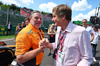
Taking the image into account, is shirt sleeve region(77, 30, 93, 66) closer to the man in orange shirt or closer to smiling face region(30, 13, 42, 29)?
the man in orange shirt

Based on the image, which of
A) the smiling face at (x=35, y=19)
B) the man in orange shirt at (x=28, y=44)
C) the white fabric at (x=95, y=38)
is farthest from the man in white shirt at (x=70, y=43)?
the white fabric at (x=95, y=38)

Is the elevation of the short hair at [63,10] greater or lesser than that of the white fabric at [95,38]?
greater

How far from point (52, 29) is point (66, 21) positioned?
3950 millimetres

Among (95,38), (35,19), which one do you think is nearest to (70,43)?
(35,19)

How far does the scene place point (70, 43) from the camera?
1.08 m

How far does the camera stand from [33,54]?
113cm

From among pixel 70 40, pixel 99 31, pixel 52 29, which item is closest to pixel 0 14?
pixel 52 29

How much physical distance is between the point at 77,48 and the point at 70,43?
0.36 ft

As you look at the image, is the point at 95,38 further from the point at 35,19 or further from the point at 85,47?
the point at 35,19

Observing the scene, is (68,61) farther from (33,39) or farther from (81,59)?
(33,39)

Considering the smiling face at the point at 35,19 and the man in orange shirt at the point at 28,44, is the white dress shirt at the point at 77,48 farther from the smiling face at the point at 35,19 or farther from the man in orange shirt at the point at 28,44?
the smiling face at the point at 35,19

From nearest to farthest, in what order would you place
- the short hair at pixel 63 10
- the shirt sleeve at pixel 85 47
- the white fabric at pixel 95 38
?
the shirt sleeve at pixel 85 47
the short hair at pixel 63 10
the white fabric at pixel 95 38

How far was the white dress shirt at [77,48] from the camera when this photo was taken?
3.36ft

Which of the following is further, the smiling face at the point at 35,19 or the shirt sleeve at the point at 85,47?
the smiling face at the point at 35,19
